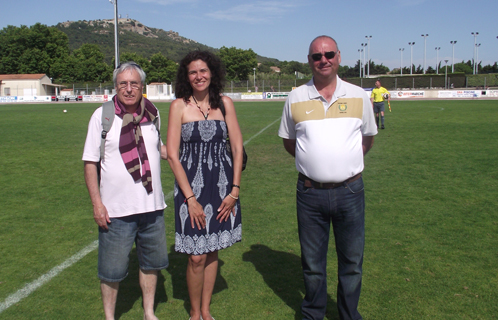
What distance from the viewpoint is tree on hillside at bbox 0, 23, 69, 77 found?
82750mm

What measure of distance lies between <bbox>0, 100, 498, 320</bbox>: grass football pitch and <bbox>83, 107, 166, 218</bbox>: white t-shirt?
99 cm

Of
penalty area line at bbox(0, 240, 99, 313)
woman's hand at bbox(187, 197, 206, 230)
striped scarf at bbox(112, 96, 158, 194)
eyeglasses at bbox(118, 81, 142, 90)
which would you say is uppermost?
eyeglasses at bbox(118, 81, 142, 90)

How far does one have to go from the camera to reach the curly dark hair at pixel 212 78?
304 centimetres

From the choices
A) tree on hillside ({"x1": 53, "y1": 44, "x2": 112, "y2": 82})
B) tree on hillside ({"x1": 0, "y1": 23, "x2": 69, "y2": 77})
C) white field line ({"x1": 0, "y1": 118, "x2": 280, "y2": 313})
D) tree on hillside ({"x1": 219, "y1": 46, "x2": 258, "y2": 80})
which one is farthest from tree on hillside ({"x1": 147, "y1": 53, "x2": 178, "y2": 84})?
white field line ({"x1": 0, "y1": 118, "x2": 280, "y2": 313})

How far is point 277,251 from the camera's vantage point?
4516mm

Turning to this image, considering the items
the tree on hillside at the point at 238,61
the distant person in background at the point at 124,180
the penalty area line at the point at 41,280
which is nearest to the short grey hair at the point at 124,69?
the distant person in background at the point at 124,180

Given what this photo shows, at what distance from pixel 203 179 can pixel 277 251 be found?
1.86 meters

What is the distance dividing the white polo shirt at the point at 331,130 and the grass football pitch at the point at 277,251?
123cm

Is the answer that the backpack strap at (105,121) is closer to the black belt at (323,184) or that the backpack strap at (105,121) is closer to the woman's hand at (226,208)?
the woman's hand at (226,208)

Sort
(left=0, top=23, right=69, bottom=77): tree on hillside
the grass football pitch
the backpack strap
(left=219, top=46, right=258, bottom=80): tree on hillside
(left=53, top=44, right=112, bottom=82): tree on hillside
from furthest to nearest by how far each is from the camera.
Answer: (left=219, top=46, right=258, bottom=80): tree on hillside < (left=0, top=23, right=69, bottom=77): tree on hillside < (left=53, top=44, right=112, bottom=82): tree on hillside < the grass football pitch < the backpack strap

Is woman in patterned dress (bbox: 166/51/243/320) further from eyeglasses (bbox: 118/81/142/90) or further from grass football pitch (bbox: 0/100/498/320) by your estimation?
grass football pitch (bbox: 0/100/498/320)

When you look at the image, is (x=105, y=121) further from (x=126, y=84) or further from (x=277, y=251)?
(x=277, y=251)

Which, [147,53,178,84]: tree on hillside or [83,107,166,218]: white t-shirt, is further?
[147,53,178,84]: tree on hillside

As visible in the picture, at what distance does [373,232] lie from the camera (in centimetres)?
494
